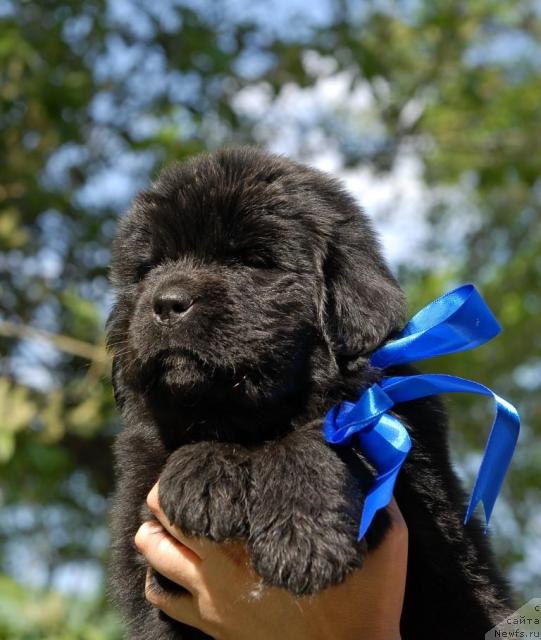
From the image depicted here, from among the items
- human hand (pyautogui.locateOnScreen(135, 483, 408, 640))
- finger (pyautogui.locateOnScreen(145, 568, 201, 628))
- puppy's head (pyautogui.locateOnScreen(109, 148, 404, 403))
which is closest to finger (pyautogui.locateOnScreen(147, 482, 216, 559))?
human hand (pyautogui.locateOnScreen(135, 483, 408, 640))

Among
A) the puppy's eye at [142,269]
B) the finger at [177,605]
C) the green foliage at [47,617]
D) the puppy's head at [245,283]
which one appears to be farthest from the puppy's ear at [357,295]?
the green foliage at [47,617]

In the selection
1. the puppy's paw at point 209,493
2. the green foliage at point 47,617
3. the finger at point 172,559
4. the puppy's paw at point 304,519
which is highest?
the puppy's paw at point 304,519

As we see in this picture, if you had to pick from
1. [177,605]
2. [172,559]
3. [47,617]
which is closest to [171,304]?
[172,559]

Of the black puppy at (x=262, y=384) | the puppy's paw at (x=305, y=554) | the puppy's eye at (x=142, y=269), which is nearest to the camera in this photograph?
the puppy's paw at (x=305, y=554)

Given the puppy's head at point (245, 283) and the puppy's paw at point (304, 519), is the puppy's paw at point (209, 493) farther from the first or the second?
the puppy's head at point (245, 283)

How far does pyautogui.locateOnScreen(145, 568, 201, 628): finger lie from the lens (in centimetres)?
245

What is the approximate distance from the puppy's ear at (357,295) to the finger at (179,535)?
2.09 ft

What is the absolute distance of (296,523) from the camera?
2148 mm

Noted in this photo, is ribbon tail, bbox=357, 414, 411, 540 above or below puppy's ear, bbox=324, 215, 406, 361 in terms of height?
below

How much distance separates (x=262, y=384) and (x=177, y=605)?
656mm

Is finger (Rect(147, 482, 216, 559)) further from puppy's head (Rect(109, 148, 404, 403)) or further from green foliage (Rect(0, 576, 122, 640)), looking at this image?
green foliage (Rect(0, 576, 122, 640))

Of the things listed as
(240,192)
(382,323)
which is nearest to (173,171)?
(240,192)

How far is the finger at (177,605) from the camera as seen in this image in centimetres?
245

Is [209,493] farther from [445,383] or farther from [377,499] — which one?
[445,383]
